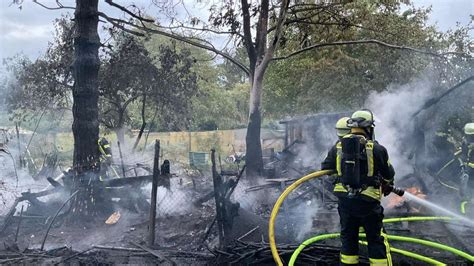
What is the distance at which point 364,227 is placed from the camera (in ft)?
15.8

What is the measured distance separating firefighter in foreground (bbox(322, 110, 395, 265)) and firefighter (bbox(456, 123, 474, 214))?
401 cm

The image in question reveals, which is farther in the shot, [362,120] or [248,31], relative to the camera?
[248,31]

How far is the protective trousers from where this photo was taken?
4719 mm

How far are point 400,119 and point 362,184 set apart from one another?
10192 mm

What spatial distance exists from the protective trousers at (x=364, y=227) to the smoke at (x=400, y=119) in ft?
26.8

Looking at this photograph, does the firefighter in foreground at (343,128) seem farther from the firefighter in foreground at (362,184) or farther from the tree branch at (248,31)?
the tree branch at (248,31)

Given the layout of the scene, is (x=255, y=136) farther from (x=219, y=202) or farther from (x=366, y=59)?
(x=366, y=59)

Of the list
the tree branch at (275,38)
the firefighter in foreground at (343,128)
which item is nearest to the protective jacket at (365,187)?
the firefighter in foreground at (343,128)

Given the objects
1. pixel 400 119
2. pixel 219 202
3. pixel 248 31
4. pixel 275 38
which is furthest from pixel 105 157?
pixel 400 119

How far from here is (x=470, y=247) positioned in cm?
621

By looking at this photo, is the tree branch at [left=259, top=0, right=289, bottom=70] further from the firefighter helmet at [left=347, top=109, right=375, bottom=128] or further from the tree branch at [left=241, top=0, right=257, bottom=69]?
the firefighter helmet at [left=347, top=109, right=375, bottom=128]

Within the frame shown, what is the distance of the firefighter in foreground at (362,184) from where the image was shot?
4.66 meters

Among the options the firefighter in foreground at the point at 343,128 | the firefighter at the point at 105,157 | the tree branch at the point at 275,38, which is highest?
the tree branch at the point at 275,38

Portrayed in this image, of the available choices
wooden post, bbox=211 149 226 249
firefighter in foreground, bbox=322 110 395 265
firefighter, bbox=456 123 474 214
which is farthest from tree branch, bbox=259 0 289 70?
firefighter in foreground, bbox=322 110 395 265
